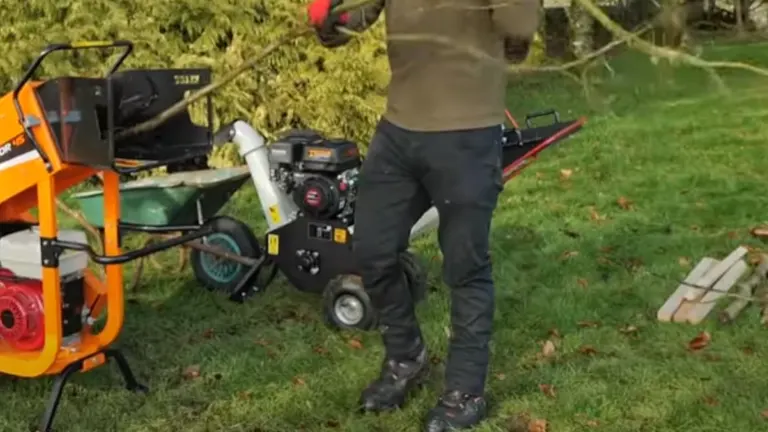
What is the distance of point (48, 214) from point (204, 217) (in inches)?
76.1

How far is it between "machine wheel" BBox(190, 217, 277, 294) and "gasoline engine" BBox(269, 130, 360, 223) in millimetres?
391

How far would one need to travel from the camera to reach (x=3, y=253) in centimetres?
400

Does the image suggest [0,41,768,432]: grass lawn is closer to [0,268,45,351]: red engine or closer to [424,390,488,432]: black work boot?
[424,390,488,432]: black work boot

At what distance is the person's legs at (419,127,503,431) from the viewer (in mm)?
3598

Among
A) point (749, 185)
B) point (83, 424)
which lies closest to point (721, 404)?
point (83, 424)

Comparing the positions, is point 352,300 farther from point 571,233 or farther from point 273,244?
point 571,233

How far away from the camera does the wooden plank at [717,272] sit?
5.12 metres

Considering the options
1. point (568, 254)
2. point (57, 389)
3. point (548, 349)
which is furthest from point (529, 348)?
point (57, 389)

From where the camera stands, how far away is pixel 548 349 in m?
4.68

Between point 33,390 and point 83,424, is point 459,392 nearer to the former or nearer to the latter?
point 83,424

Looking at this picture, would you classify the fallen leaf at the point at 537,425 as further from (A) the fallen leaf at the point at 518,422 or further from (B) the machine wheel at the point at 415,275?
(B) the machine wheel at the point at 415,275

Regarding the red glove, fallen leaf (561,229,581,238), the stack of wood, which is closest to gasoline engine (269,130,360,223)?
the stack of wood

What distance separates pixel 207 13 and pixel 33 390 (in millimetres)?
4360

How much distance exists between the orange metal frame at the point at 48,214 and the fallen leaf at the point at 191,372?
454mm
